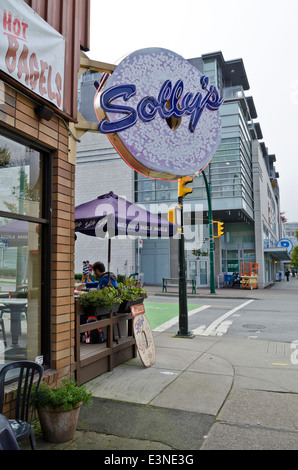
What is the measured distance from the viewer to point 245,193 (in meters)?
26.8

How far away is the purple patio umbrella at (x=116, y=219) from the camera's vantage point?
6066mm

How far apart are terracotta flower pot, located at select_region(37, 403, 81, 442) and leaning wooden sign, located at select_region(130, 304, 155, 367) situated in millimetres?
2493

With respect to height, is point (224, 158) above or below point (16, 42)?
above

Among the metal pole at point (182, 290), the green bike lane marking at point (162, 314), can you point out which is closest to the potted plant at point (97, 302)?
the metal pole at point (182, 290)

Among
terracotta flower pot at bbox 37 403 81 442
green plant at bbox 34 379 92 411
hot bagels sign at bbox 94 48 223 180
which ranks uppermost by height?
hot bagels sign at bbox 94 48 223 180

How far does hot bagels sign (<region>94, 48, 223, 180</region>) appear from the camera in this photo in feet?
15.8

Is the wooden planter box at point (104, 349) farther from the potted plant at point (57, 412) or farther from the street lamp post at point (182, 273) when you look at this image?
the street lamp post at point (182, 273)

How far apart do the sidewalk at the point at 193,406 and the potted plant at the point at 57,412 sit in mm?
91

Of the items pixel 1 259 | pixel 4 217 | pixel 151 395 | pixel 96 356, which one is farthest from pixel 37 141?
pixel 151 395

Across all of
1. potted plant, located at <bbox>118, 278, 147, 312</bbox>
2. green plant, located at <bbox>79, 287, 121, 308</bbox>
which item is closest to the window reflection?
green plant, located at <bbox>79, 287, 121, 308</bbox>

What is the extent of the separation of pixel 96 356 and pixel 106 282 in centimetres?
177

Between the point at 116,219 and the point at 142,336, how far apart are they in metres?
2.05

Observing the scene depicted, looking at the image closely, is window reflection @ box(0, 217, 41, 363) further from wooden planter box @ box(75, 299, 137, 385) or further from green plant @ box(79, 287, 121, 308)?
green plant @ box(79, 287, 121, 308)

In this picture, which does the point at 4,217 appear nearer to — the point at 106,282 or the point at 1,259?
the point at 1,259
